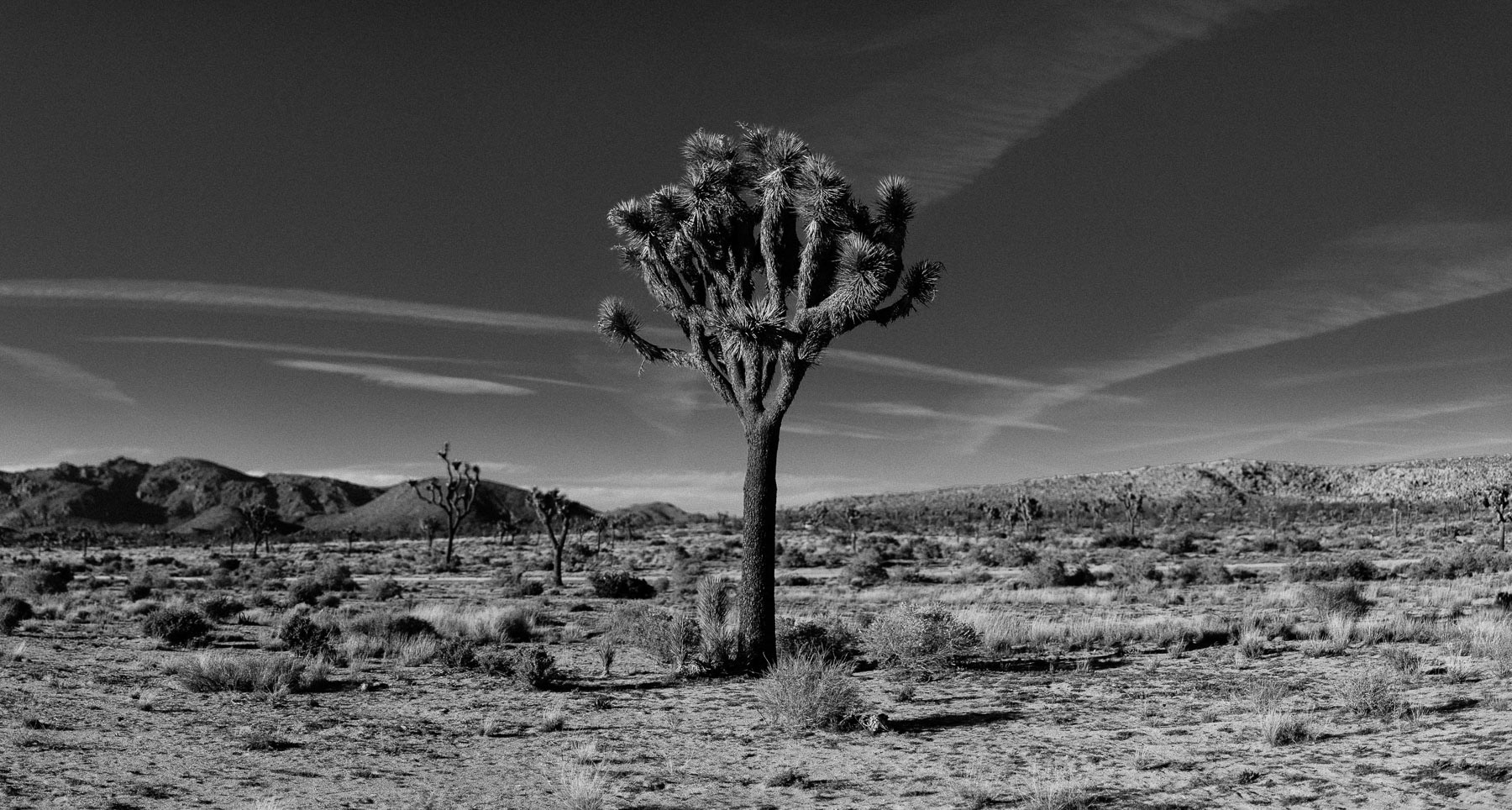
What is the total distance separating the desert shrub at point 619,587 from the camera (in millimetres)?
28078

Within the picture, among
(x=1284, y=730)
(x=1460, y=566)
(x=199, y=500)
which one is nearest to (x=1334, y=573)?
(x=1460, y=566)

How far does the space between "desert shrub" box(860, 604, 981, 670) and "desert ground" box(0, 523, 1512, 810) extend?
0.04 meters

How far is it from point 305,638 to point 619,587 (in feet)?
43.7

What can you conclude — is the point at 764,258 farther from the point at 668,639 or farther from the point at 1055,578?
the point at 1055,578

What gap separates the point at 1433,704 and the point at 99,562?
60.2 meters

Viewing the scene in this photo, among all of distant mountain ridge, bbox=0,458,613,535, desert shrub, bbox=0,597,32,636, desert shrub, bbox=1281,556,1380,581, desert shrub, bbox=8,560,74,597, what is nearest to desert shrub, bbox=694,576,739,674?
desert shrub, bbox=0,597,32,636

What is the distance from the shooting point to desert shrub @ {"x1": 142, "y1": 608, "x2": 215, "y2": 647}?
16.4 meters

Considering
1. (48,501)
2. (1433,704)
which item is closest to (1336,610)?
(1433,704)

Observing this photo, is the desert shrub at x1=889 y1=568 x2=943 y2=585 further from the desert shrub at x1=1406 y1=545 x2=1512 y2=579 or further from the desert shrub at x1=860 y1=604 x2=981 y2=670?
the desert shrub at x1=860 y1=604 x2=981 y2=670

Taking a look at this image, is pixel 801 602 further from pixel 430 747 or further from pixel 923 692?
pixel 430 747

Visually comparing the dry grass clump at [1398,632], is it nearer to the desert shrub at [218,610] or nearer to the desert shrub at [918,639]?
the desert shrub at [918,639]

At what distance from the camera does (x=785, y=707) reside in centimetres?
966

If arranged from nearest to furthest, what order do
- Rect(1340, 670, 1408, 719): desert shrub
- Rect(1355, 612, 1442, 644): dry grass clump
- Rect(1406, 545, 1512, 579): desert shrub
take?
Rect(1340, 670, 1408, 719): desert shrub
Rect(1355, 612, 1442, 644): dry grass clump
Rect(1406, 545, 1512, 579): desert shrub

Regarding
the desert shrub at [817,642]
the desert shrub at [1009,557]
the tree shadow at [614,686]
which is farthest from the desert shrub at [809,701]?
the desert shrub at [1009,557]
